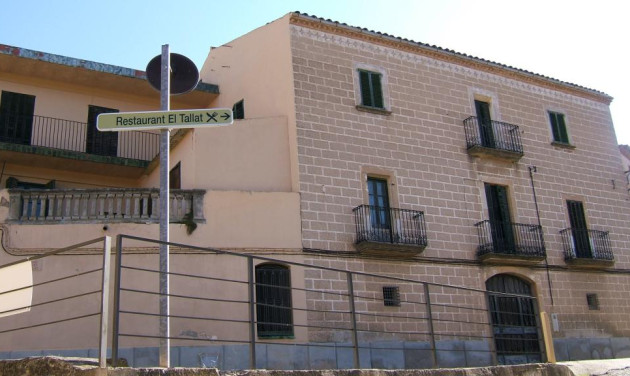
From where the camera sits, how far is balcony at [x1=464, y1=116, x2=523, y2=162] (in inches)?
830

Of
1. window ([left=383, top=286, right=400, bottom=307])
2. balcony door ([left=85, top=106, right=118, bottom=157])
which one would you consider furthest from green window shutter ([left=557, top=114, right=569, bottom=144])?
balcony door ([left=85, top=106, right=118, bottom=157])

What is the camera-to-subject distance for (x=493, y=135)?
21828 millimetres

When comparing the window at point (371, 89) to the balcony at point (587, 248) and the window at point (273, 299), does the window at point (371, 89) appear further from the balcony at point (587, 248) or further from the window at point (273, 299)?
the balcony at point (587, 248)

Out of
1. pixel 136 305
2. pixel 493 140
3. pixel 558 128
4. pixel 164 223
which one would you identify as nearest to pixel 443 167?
pixel 493 140

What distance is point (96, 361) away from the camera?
19.5ft

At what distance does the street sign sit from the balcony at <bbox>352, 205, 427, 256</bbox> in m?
10.1

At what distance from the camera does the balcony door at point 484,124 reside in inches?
854

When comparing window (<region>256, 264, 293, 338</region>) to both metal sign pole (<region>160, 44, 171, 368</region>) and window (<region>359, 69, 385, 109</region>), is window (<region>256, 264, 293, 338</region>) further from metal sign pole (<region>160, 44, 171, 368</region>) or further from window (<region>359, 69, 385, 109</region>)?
metal sign pole (<region>160, 44, 171, 368</region>)

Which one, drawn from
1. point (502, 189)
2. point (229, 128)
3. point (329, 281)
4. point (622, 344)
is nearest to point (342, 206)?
point (329, 281)

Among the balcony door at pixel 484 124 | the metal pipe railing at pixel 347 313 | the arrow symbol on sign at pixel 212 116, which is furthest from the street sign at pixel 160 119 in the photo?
the balcony door at pixel 484 124

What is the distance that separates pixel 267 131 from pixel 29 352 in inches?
311

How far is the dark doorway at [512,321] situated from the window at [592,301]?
2.41 meters

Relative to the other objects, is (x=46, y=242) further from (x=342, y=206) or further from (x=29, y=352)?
(x=342, y=206)

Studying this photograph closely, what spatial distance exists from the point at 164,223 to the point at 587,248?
1835 centimetres
